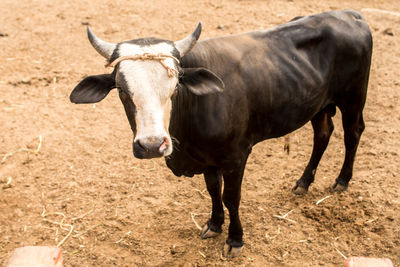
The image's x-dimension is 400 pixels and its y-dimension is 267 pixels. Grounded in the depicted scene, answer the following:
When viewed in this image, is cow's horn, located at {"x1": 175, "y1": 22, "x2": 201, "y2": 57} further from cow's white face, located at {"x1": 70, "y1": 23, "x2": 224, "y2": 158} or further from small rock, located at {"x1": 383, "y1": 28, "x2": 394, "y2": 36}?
small rock, located at {"x1": 383, "y1": 28, "x2": 394, "y2": 36}

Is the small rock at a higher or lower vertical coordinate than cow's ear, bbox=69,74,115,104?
lower

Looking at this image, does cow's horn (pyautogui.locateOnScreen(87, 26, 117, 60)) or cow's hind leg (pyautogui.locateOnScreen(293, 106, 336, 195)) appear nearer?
cow's horn (pyautogui.locateOnScreen(87, 26, 117, 60))

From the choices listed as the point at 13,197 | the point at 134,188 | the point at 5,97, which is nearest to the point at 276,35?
the point at 134,188

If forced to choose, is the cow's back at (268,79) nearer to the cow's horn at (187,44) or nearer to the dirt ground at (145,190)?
the cow's horn at (187,44)

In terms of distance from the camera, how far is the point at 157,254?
4211 millimetres

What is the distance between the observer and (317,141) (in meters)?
4.86

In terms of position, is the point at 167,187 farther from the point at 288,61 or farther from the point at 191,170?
the point at 288,61

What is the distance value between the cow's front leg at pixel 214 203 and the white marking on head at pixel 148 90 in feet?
3.75

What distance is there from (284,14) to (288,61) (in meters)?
4.99

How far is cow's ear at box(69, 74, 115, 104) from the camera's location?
322 cm

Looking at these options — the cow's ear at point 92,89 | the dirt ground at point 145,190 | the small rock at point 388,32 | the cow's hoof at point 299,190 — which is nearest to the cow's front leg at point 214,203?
the dirt ground at point 145,190

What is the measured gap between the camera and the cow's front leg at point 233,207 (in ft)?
12.7

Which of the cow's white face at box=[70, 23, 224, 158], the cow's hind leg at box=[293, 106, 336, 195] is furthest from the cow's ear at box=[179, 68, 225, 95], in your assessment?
the cow's hind leg at box=[293, 106, 336, 195]

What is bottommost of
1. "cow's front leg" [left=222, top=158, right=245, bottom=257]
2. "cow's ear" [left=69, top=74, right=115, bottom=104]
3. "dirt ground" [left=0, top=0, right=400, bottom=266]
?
"dirt ground" [left=0, top=0, right=400, bottom=266]
